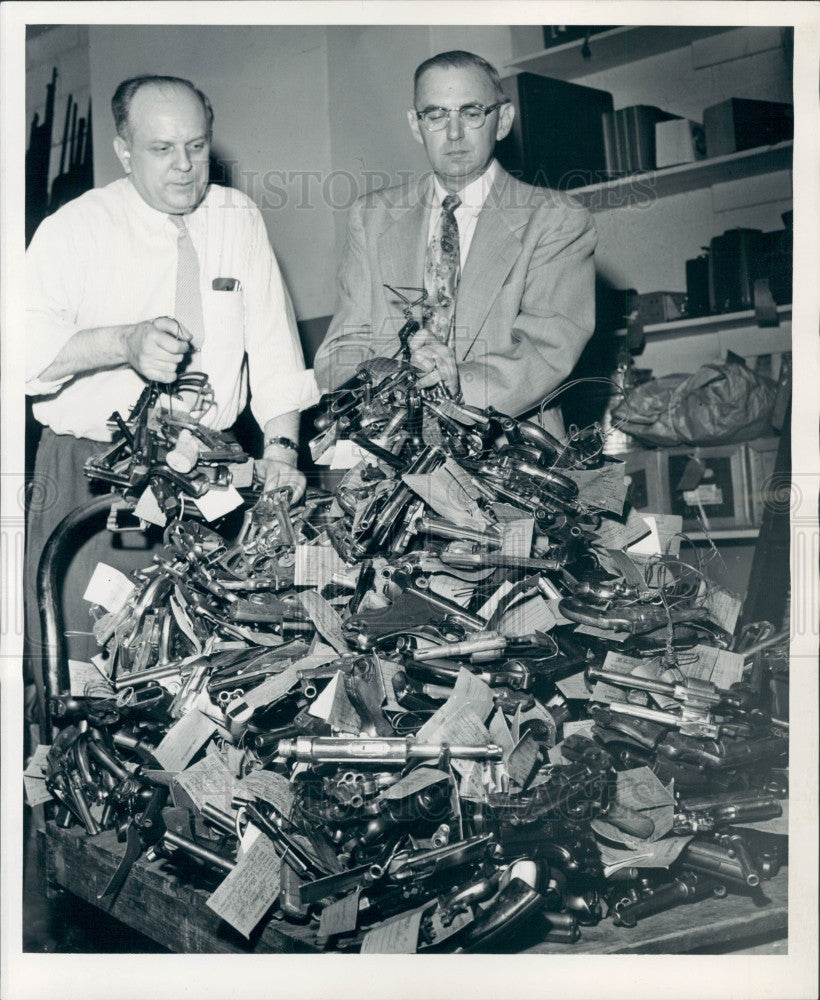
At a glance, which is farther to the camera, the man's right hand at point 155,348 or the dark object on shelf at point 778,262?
the dark object on shelf at point 778,262

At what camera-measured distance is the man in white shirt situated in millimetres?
2104

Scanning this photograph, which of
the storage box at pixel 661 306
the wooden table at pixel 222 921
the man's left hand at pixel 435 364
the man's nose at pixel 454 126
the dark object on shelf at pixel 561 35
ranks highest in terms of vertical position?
the dark object on shelf at pixel 561 35

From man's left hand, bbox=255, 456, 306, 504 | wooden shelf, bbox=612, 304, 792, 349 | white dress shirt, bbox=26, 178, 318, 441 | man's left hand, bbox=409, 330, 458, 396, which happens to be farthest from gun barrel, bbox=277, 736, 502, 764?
wooden shelf, bbox=612, 304, 792, 349

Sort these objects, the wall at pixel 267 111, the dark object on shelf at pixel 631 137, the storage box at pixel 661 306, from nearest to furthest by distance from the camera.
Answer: the wall at pixel 267 111, the dark object on shelf at pixel 631 137, the storage box at pixel 661 306

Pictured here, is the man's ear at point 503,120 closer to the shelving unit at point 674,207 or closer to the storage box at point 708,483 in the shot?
the shelving unit at point 674,207

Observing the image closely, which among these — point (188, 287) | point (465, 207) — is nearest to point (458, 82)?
point (465, 207)

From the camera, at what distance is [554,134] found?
283 cm

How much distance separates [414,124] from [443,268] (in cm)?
35

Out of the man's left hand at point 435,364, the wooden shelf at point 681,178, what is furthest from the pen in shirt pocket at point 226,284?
the wooden shelf at point 681,178

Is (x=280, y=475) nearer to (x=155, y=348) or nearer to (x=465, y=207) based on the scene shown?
(x=155, y=348)

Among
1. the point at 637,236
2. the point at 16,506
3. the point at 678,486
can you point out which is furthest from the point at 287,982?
the point at 637,236

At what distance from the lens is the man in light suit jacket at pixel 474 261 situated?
7.13 feet

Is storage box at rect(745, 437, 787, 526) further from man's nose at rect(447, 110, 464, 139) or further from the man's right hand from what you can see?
the man's right hand

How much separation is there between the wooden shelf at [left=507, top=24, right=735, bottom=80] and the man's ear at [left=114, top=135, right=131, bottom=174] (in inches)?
39.7
